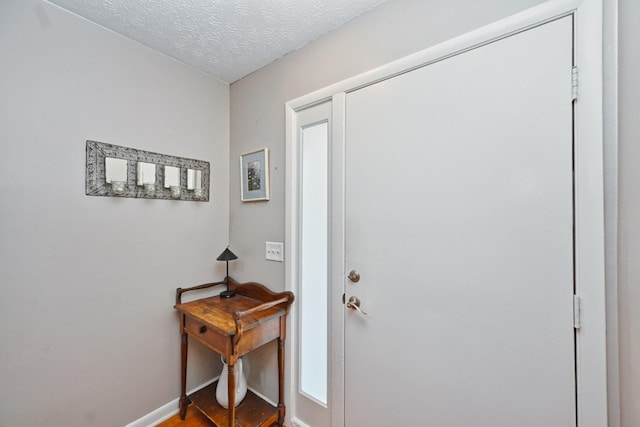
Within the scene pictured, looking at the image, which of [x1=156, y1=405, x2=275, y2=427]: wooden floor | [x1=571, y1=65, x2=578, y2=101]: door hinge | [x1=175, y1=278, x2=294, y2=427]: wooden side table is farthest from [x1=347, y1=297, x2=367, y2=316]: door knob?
[x1=156, y1=405, x2=275, y2=427]: wooden floor

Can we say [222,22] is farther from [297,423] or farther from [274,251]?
[297,423]

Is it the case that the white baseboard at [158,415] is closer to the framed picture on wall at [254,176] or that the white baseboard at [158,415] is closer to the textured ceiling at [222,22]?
the framed picture on wall at [254,176]

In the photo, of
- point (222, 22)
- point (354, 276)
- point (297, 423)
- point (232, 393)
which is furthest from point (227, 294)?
point (222, 22)

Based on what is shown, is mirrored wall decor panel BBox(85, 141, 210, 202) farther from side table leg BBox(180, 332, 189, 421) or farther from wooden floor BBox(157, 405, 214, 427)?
wooden floor BBox(157, 405, 214, 427)

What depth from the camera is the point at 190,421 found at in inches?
66.7

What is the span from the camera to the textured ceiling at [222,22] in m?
1.30

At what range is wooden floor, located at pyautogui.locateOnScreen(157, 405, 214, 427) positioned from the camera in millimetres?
1661

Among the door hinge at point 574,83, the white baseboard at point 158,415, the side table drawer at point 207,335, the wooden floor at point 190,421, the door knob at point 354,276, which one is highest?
the door hinge at point 574,83

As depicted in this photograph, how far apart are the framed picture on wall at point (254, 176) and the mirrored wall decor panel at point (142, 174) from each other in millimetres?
286

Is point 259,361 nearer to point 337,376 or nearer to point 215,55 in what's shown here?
point 337,376

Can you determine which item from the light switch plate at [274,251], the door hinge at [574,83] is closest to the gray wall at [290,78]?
the light switch plate at [274,251]

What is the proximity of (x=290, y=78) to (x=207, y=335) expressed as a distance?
170 cm

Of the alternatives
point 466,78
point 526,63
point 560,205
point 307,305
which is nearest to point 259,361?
point 307,305

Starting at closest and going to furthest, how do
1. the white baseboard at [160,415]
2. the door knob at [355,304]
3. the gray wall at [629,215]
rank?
the gray wall at [629,215], the door knob at [355,304], the white baseboard at [160,415]
